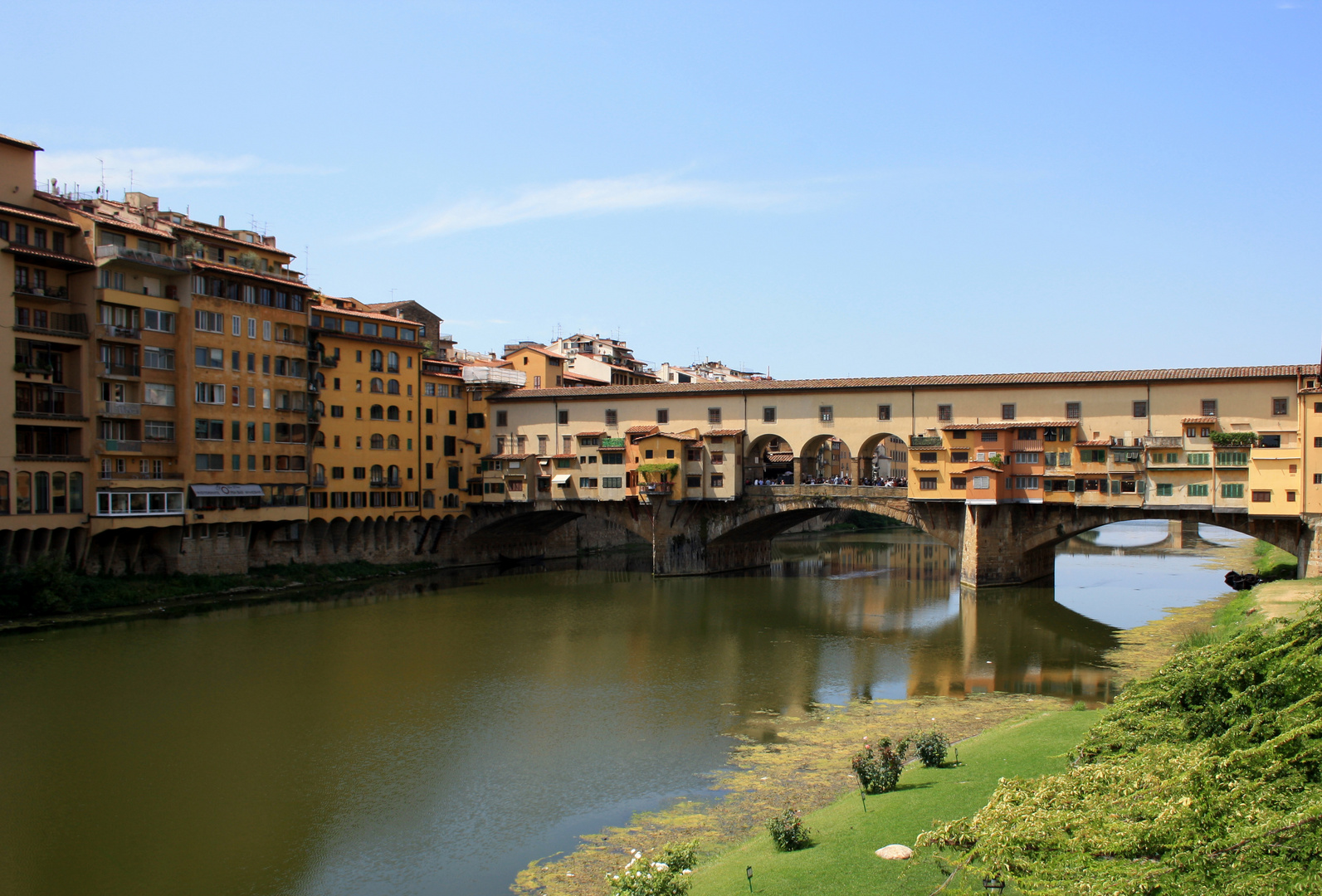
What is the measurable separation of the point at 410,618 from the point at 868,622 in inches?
734

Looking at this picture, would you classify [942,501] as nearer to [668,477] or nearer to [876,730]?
[668,477]

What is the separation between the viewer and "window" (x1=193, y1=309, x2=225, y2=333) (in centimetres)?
4756

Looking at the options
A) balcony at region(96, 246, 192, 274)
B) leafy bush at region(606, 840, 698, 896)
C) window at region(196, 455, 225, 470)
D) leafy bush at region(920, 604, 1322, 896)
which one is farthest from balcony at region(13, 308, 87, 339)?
leafy bush at region(920, 604, 1322, 896)

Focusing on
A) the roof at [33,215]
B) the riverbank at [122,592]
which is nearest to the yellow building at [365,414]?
the riverbank at [122,592]

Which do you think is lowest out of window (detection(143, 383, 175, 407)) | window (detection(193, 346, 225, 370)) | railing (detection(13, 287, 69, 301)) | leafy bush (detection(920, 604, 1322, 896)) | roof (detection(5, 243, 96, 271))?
leafy bush (detection(920, 604, 1322, 896))

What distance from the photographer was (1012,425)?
4859cm

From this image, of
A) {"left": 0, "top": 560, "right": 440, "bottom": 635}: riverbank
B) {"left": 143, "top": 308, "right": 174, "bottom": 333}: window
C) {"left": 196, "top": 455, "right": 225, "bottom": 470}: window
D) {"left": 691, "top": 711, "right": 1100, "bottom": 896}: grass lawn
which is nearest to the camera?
{"left": 691, "top": 711, "right": 1100, "bottom": 896}: grass lawn

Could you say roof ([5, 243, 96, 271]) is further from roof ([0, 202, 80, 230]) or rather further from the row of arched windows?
the row of arched windows

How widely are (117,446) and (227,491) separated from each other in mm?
5357

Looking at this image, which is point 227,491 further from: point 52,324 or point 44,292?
point 44,292

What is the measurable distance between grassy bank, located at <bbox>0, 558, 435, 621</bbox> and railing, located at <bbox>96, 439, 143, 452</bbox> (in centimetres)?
537

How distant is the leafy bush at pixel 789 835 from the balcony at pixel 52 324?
38776 millimetres

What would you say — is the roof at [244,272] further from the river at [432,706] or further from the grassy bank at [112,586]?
the river at [432,706]

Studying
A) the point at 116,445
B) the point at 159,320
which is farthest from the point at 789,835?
the point at 159,320
